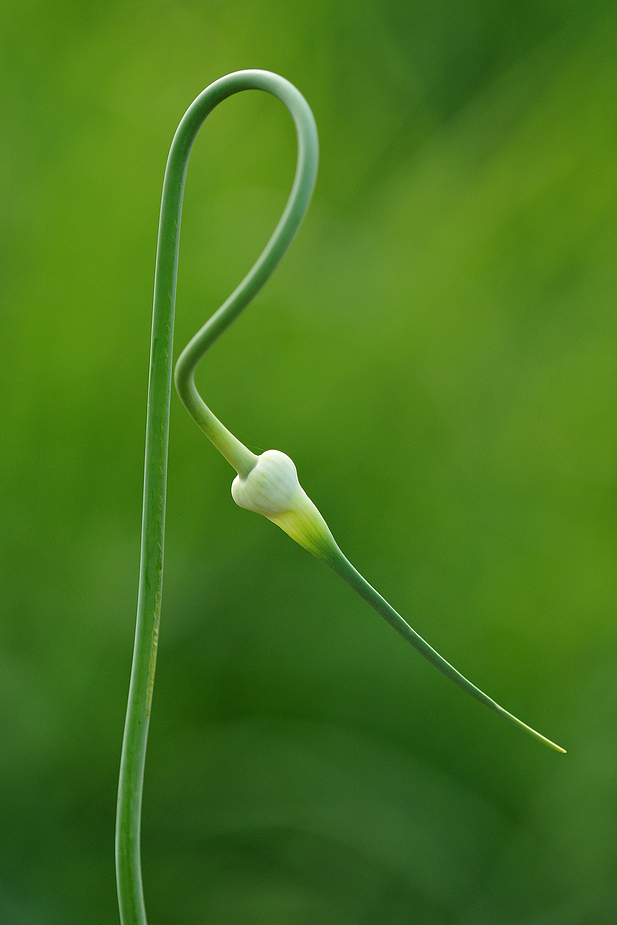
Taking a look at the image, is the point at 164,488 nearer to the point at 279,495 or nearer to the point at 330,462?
the point at 279,495

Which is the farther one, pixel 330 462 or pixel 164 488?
pixel 330 462

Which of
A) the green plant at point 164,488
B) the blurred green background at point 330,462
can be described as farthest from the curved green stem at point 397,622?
the blurred green background at point 330,462

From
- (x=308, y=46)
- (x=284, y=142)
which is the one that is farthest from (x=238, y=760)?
(x=308, y=46)

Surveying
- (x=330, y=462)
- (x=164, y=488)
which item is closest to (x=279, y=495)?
(x=164, y=488)

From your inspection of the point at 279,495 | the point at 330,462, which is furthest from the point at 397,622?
the point at 330,462

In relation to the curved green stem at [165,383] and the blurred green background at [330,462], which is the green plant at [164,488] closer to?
the curved green stem at [165,383]
